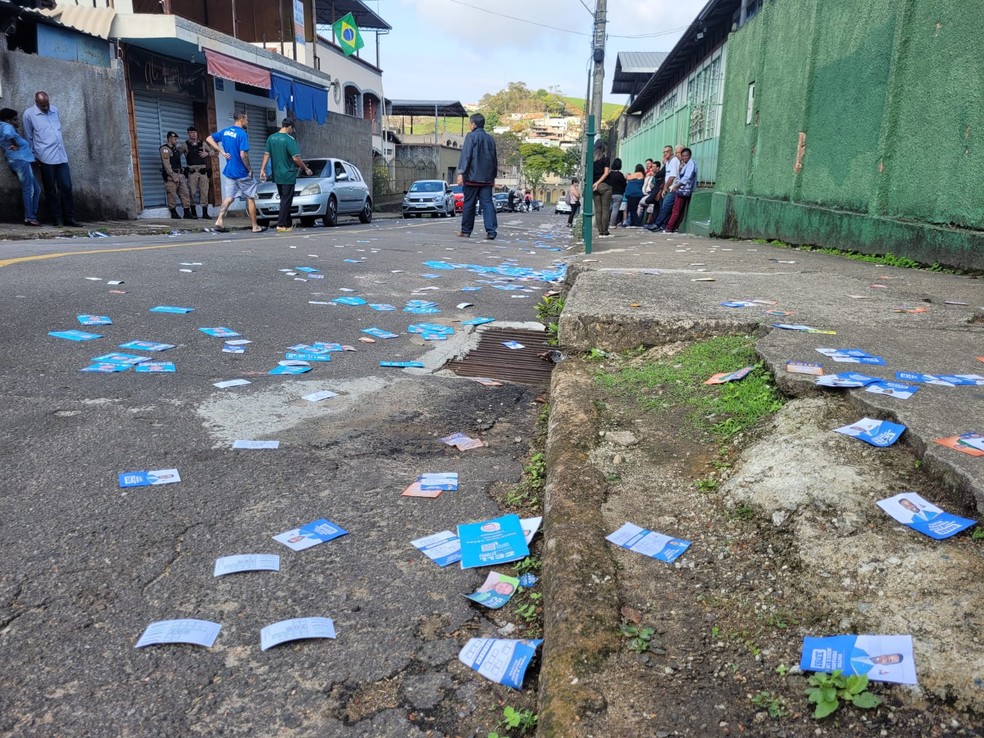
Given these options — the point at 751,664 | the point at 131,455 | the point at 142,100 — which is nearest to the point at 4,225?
the point at 142,100

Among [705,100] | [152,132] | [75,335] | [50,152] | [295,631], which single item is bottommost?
[295,631]

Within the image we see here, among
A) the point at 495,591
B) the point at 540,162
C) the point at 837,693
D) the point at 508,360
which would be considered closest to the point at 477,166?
the point at 508,360

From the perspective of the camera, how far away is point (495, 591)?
1921 millimetres

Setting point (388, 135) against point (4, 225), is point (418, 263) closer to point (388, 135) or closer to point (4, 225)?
point (4, 225)

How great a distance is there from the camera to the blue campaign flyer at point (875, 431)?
209cm

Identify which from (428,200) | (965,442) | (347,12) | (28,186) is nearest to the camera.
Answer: (965,442)

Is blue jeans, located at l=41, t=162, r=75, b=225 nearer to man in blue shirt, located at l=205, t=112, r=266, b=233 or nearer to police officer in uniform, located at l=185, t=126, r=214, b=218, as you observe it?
man in blue shirt, located at l=205, t=112, r=266, b=233

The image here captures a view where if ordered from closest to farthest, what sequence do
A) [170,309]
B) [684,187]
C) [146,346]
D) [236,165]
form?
[146,346], [170,309], [236,165], [684,187]

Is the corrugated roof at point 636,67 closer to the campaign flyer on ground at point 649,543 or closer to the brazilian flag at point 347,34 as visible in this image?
the brazilian flag at point 347,34

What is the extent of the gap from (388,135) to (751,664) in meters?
44.7

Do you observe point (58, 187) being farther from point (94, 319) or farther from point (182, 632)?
point (182, 632)

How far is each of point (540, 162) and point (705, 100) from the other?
74480mm

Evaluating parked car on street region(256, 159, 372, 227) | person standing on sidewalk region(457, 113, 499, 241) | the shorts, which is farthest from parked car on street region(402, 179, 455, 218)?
person standing on sidewalk region(457, 113, 499, 241)

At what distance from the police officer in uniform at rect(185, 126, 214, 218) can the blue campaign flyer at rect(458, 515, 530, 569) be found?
563 inches
